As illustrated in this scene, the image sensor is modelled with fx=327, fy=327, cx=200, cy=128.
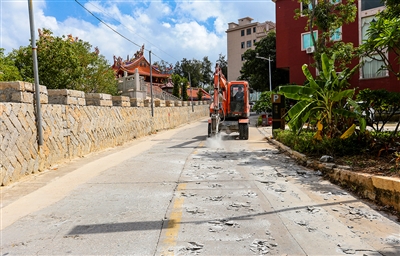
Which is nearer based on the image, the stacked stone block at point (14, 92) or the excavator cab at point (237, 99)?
the stacked stone block at point (14, 92)

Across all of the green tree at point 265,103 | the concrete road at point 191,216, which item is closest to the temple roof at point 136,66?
the green tree at point 265,103

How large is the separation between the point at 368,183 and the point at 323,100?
463 centimetres

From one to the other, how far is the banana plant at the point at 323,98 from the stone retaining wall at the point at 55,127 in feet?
25.0

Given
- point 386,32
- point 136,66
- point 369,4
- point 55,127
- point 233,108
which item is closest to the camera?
point 386,32

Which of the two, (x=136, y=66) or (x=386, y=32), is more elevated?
(x=136, y=66)

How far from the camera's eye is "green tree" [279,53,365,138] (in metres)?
10.4

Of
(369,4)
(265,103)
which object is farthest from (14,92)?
(369,4)

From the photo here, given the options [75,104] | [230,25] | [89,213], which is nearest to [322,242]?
[89,213]

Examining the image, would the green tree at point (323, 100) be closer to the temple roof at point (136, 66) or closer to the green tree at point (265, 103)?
the green tree at point (265, 103)

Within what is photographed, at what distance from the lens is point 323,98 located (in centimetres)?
1052

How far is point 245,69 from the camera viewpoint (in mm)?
47719

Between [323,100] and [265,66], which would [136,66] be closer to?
[265,66]

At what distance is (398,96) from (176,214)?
791 cm

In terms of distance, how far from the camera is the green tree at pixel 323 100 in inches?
408
